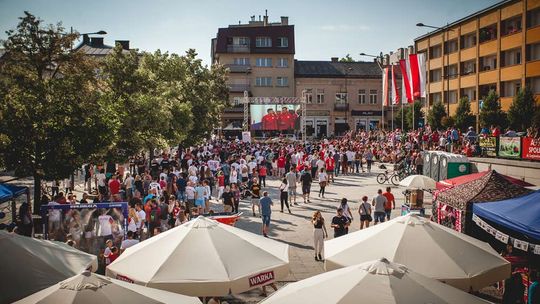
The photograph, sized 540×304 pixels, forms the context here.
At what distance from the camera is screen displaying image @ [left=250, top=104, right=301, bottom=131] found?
5512 cm

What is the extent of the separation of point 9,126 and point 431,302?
1503 cm

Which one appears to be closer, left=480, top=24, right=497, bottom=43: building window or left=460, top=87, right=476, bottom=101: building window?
left=480, top=24, right=497, bottom=43: building window

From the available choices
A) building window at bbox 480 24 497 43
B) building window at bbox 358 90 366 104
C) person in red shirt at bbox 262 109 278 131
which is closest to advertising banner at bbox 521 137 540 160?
building window at bbox 480 24 497 43

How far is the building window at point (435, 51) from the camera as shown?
56.4 meters

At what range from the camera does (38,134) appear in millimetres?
15938

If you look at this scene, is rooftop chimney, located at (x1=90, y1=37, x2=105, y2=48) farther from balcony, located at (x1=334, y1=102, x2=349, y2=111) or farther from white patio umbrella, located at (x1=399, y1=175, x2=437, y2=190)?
white patio umbrella, located at (x1=399, y1=175, x2=437, y2=190)

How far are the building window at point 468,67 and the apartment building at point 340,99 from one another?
820 inches

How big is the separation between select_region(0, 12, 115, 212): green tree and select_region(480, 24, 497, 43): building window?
40.8 m

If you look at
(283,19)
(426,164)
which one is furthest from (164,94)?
(283,19)

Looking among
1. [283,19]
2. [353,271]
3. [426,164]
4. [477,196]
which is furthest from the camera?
[283,19]

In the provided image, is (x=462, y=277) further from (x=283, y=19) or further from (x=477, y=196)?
(x=283, y=19)

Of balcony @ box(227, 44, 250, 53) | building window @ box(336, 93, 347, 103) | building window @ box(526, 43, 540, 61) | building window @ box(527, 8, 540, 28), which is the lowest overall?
building window @ box(336, 93, 347, 103)

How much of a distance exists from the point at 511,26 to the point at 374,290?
46.1m

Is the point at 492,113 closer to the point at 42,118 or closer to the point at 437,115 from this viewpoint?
the point at 437,115
